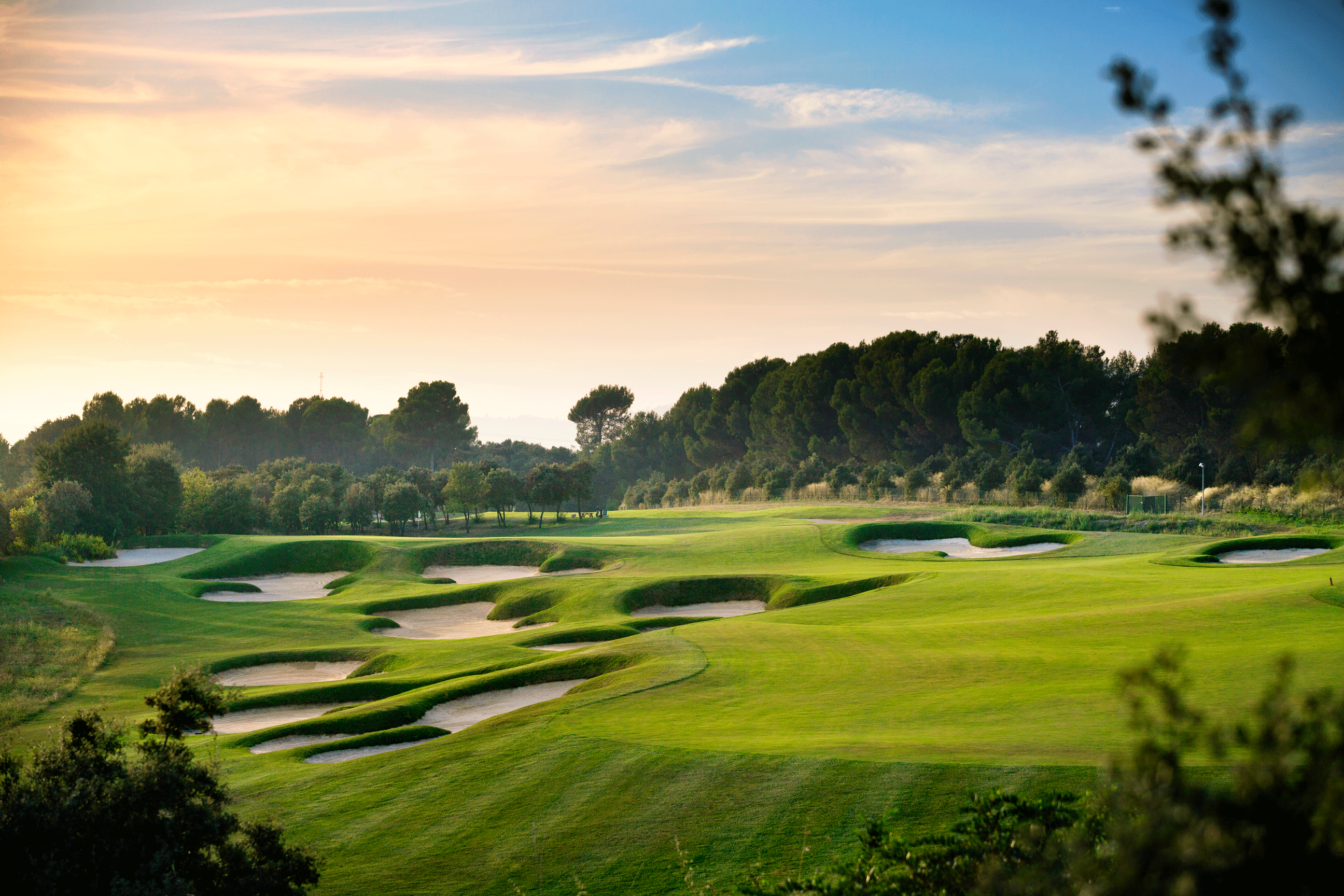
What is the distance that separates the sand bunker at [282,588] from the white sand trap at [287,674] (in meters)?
11.0

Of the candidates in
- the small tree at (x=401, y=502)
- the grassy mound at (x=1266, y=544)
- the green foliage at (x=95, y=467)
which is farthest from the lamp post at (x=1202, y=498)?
the green foliage at (x=95, y=467)

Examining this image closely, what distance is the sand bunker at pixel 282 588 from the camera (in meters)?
41.4

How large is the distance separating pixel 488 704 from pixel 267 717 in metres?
5.75

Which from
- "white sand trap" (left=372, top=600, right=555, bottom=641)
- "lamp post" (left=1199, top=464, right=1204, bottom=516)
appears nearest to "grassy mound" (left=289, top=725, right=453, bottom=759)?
"white sand trap" (left=372, top=600, right=555, bottom=641)

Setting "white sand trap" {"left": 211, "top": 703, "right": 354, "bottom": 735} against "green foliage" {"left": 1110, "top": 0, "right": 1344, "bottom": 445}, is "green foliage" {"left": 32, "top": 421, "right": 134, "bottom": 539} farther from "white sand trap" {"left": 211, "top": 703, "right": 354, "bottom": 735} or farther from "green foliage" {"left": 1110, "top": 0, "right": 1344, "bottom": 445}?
"green foliage" {"left": 1110, "top": 0, "right": 1344, "bottom": 445}

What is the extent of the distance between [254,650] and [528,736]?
16586mm

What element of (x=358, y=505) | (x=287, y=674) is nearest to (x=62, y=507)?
(x=358, y=505)

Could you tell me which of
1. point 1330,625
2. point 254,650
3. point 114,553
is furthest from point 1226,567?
point 114,553

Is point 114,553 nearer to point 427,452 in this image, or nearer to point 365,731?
point 365,731

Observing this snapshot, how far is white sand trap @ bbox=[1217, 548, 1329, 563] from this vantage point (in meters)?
35.8

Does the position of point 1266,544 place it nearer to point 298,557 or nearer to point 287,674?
point 287,674

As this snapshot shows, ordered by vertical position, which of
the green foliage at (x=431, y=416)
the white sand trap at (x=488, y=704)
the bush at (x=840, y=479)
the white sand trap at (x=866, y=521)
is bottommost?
the white sand trap at (x=488, y=704)

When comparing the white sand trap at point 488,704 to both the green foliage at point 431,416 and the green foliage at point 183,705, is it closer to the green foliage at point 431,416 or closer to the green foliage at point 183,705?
the green foliage at point 183,705

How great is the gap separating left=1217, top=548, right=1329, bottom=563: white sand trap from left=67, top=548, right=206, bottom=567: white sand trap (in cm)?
4988
